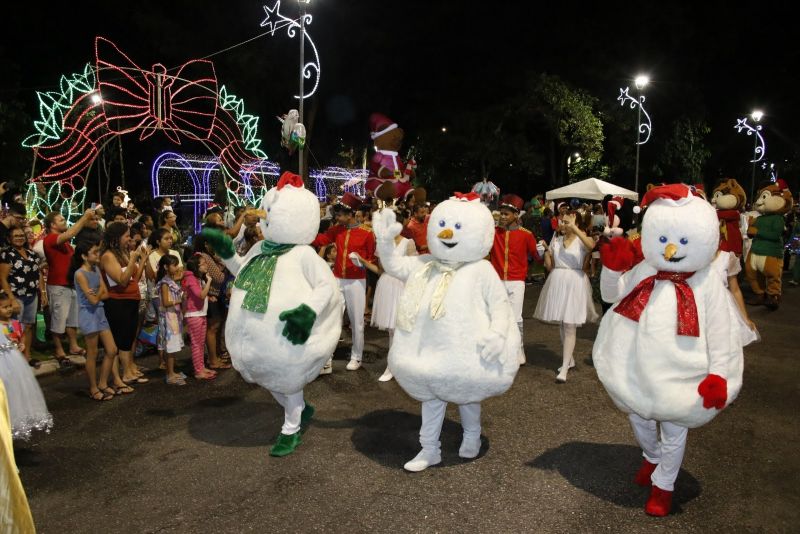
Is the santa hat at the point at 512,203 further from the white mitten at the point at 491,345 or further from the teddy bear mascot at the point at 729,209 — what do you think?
the teddy bear mascot at the point at 729,209

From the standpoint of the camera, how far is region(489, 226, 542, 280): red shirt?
6590mm

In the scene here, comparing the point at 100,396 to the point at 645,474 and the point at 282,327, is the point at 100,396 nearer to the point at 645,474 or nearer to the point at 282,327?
the point at 282,327

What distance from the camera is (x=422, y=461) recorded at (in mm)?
4535

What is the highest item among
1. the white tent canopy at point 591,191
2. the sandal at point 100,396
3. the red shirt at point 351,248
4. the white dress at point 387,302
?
the white tent canopy at point 591,191

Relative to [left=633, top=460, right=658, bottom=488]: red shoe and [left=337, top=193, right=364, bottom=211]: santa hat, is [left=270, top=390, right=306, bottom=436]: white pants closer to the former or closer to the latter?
[left=633, top=460, right=658, bottom=488]: red shoe

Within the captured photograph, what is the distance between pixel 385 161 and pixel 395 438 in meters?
4.78

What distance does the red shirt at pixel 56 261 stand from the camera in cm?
710

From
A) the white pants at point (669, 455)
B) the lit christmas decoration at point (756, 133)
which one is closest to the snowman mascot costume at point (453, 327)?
the white pants at point (669, 455)

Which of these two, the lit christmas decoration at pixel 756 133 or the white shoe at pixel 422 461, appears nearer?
the white shoe at pixel 422 461

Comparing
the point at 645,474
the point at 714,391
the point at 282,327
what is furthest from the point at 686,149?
the point at 282,327

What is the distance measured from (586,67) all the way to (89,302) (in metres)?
25.9

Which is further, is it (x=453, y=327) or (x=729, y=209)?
(x=729, y=209)

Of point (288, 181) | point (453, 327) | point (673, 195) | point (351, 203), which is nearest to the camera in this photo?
point (673, 195)

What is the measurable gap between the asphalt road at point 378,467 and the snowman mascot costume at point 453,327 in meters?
0.49
